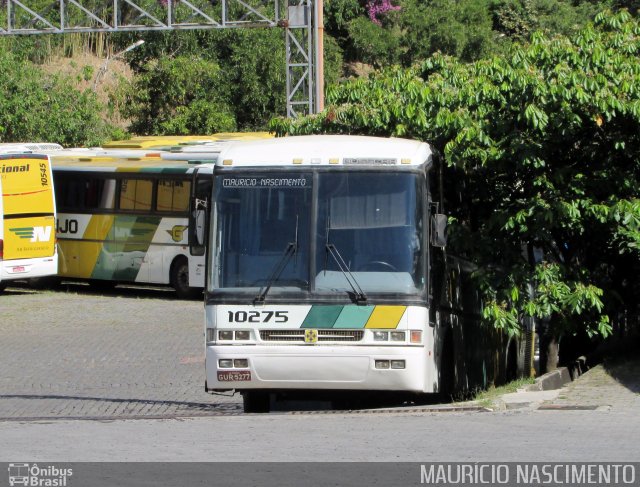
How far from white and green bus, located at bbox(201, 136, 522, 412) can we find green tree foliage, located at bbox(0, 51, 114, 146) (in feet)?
83.0

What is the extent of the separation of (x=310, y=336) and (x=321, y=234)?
40.1 inches

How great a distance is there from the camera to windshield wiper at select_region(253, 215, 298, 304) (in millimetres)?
11562

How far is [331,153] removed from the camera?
11891 mm

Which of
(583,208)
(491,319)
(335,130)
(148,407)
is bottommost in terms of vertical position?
(148,407)

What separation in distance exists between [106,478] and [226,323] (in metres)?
3.78

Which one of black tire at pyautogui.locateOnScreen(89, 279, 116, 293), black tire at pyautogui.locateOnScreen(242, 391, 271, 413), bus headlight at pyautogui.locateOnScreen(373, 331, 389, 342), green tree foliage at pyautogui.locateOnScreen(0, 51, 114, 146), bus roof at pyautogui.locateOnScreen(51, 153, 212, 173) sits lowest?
black tire at pyautogui.locateOnScreen(242, 391, 271, 413)

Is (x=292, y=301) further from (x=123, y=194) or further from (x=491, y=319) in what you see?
(x=123, y=194)

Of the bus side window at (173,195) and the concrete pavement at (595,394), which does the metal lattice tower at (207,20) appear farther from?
the concrete pavement at (595,394)

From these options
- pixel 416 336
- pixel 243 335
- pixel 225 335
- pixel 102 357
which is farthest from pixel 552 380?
pixel 102 357

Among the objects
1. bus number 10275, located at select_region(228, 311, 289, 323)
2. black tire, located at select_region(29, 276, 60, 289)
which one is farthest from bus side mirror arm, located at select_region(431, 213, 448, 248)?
black tire, located at select_region(29, 276, 60, 289)

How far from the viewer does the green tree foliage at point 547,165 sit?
12.7 m

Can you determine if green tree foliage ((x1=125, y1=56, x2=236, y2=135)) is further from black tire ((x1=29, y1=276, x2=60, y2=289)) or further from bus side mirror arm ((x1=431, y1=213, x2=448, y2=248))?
bus side mirror arm ((x1=431, y1=213, x2=448, y2=248))

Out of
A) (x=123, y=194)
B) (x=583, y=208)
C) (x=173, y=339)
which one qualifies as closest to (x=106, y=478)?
(x=583, y=208)

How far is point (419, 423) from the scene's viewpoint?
10664mm
